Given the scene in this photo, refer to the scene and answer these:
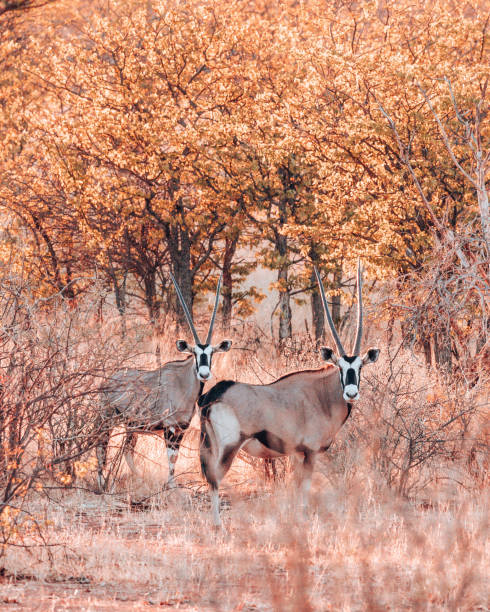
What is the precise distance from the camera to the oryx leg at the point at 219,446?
769 centimetres

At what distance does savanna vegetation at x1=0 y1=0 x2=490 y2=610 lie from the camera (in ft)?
20.9

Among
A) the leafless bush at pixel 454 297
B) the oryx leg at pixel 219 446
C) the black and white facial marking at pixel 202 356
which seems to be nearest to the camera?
the oryx leg at pixel 219 446

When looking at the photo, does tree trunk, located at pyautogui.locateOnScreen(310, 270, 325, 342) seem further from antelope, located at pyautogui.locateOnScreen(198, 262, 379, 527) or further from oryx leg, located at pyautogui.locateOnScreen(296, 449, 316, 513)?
oryx leg, located at pyautogui.locateOnScreen(296, 449, 316, 513)

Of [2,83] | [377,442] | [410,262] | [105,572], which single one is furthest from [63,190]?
[105,572]

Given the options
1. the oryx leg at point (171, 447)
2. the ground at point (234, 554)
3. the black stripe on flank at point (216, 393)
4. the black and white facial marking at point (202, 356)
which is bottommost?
the ground at point (234, 554)

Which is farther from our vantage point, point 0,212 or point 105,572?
point 0,212

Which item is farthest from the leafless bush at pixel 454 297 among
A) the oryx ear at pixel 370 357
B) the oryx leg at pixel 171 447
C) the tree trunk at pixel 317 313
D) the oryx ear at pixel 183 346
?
the tree trunk at pixel 317 313

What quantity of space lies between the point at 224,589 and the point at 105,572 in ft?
2.96

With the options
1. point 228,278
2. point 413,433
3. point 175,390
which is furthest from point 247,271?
point 413,433

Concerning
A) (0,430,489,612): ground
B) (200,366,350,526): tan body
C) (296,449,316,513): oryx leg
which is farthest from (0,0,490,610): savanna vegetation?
(200,366,350,526): tan body

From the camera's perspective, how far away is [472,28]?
18734mm

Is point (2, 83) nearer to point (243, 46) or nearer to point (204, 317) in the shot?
point (243, 46)

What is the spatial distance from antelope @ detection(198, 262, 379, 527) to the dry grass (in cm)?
26

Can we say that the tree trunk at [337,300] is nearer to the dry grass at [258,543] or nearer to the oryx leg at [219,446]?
the dry grass at [258,543]
